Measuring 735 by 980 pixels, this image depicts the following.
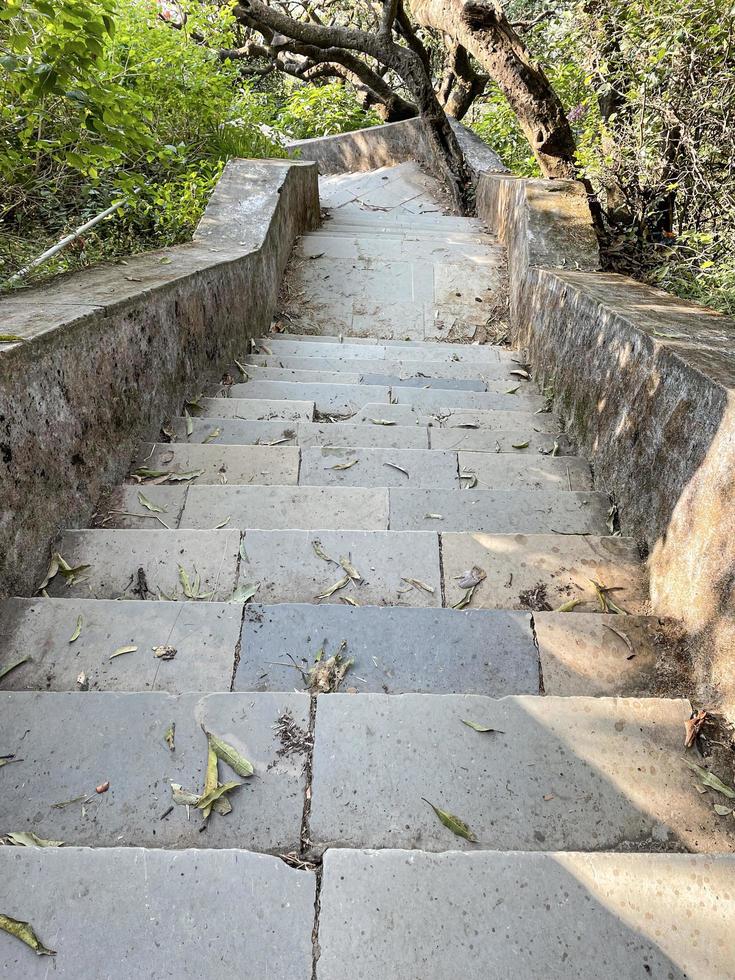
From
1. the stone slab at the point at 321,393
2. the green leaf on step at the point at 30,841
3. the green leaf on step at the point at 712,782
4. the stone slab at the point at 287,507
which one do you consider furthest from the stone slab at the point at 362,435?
the green leaf on step at the point at 30,841

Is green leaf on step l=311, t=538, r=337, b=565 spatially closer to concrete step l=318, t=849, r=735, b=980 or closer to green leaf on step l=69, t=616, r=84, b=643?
green leaf on step l=69, t=616, r=84, b=643

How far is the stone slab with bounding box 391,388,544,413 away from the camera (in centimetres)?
381

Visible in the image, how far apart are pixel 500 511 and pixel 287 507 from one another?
831 mm

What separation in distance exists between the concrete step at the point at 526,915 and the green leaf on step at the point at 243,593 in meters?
0.93

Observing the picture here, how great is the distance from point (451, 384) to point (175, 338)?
1.77 metres

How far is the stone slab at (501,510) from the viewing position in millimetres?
2434

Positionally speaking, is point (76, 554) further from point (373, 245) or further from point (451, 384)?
point (373, 245)

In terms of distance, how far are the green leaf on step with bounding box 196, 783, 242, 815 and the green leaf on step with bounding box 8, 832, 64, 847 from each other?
28 centimetres

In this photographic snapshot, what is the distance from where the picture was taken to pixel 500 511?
249 centimetres

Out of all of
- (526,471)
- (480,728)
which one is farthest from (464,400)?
(480,728)

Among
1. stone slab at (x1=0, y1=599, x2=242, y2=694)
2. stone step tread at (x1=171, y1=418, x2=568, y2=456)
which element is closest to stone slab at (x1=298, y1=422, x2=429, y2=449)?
stone step tread at (x1=171, y1=418, x2=568, y2=456)

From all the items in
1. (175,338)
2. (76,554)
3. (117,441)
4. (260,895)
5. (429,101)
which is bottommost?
(260,895)

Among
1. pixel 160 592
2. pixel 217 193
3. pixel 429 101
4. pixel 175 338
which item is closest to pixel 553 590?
pixel 160 592

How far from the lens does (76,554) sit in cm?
214
